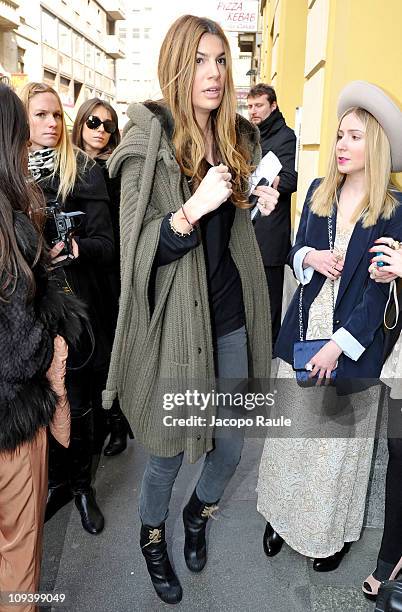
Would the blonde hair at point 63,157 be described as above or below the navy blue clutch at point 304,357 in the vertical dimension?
above

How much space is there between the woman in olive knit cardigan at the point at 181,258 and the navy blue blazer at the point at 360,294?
0.23m

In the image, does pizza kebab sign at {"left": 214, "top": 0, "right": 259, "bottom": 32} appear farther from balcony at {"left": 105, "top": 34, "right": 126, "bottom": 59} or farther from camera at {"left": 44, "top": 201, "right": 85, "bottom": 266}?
balcony at {"left": 105, "top": 34, "right": 126, "bottom": 59}

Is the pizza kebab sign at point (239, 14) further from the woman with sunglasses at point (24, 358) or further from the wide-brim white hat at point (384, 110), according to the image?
the woman with sunglasses at point (24, 358)

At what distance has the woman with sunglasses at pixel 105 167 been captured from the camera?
122 inches

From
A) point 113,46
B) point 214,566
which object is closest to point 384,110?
point 214,566

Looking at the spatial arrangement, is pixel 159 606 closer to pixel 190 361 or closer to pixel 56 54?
pixel 190 361

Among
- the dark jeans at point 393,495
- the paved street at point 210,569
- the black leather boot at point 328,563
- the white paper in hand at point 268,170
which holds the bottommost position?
the paved street at point 210,569

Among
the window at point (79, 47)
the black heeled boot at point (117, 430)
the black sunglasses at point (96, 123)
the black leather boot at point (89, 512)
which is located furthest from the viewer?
the window at point (79, 47)

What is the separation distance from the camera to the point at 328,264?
6.79 feet

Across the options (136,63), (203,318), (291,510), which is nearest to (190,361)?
(203,318)

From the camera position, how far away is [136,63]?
198 ft

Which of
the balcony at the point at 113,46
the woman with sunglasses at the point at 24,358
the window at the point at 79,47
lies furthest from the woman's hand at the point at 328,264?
the balcony at the point at 113,46

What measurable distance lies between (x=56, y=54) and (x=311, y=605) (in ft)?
127

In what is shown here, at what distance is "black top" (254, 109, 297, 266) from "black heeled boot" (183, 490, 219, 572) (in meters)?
2.49
